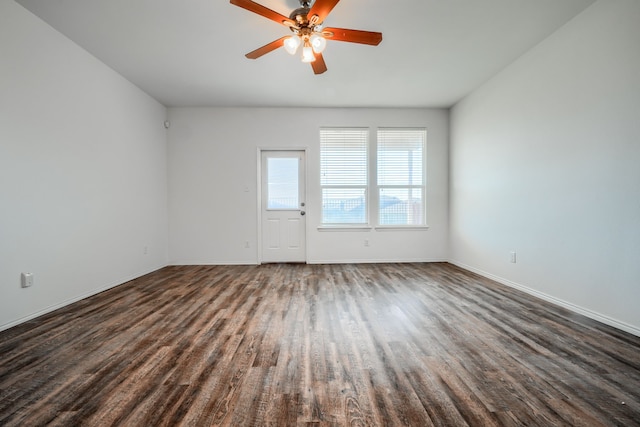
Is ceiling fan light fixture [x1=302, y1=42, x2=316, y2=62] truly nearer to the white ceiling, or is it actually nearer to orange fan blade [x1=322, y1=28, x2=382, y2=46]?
orange fan blade [x1=322, y1=28, x2=382, y2=46]

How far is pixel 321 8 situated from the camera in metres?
2.00

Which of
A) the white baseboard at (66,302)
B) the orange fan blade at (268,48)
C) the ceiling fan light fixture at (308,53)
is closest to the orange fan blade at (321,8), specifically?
the ceiling fan light fixture at (308,53)

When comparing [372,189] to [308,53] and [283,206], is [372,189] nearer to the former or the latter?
[283,206]

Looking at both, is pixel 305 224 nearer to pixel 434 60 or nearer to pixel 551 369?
pixel 434 60

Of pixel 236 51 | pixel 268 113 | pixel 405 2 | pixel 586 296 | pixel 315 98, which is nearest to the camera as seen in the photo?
pixel 405 2

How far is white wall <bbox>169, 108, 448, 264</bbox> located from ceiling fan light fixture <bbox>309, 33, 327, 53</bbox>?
2592 mm

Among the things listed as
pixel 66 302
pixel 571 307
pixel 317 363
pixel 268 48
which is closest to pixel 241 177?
pixel 268 48

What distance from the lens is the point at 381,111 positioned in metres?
4.93

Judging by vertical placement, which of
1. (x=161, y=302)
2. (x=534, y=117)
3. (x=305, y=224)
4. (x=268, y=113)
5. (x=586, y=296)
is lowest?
(x=161, y=302)

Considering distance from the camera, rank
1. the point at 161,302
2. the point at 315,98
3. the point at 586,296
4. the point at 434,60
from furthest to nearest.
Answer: the point at 315,98 < the point at 434,60 < the point at 161,302 < the point at 586,296

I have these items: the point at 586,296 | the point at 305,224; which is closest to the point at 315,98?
the point at 305,224

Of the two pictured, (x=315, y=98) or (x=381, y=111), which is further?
(x=381, y=111)

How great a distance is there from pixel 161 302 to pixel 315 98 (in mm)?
3580

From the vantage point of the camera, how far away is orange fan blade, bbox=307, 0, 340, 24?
1.92 m
